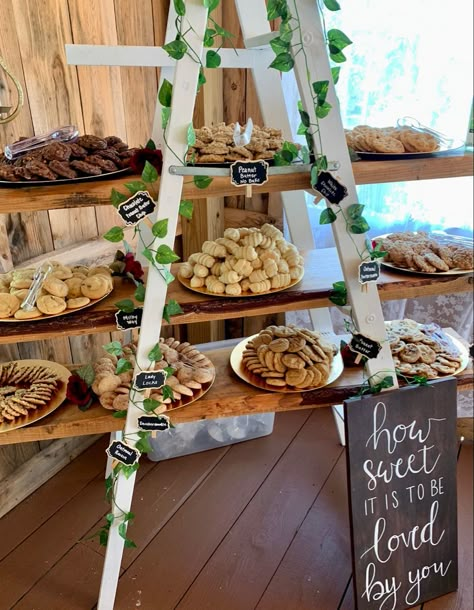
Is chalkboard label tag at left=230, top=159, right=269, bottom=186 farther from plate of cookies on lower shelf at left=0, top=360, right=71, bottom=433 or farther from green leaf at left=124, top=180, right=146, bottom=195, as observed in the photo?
plate of cookies on lower shelf at left=0, top=360, right=71, bottom=433

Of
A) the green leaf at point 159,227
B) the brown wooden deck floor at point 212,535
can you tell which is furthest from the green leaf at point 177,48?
the brown wooden deck floor at point 212,535

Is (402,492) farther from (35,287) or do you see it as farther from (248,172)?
(35,287)

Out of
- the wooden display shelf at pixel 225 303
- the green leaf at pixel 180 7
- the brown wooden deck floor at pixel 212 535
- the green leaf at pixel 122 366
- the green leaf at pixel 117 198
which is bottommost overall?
the brown wooden deck floor at pixel 212 535

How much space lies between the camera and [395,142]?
3.66ft

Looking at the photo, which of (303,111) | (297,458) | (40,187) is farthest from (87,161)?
(297,458)

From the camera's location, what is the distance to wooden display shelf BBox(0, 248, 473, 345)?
3.72 feet

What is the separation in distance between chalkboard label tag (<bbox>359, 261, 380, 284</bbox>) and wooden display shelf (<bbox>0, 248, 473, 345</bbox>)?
0.31 ft

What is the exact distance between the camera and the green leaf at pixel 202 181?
3.37 feet

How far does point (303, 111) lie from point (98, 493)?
1.51 m

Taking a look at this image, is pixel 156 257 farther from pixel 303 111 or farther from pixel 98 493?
pixel 98 493

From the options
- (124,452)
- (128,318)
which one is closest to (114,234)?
(128,318)

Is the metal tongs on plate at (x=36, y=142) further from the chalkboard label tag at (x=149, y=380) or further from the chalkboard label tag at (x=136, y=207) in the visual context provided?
the chalkboard label tag at (x=149, y=380)

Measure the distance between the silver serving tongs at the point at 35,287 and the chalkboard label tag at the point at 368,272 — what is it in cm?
72

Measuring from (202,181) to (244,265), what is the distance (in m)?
0.27
